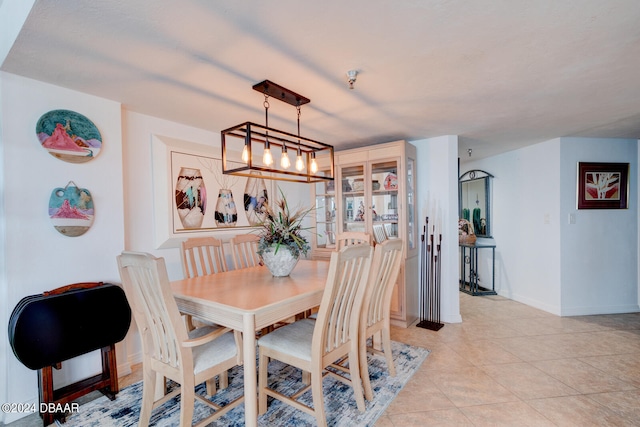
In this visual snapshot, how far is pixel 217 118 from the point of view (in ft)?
8.93

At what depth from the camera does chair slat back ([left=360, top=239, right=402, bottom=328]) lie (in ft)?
6.38

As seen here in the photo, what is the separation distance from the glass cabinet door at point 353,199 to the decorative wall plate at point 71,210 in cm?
258

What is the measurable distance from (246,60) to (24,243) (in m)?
1.86

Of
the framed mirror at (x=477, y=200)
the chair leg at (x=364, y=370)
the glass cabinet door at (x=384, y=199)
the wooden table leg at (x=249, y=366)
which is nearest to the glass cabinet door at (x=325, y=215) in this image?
the glass cabinet door at (x=384, y=199)

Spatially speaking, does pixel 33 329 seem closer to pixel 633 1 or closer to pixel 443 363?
pixel 443 363

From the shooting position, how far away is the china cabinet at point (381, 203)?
10.8 feet

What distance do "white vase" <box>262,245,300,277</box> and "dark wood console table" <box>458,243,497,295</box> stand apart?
11.8 ft

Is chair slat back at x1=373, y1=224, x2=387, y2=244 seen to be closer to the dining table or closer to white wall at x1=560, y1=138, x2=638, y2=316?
the dining table

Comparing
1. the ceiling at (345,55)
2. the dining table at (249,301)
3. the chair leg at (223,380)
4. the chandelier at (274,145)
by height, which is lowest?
the chair leg at (223,380)

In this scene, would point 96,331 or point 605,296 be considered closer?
point 96,331

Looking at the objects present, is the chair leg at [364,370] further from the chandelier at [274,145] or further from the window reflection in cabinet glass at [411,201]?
the window reflection in cabinet glass at [411,201]

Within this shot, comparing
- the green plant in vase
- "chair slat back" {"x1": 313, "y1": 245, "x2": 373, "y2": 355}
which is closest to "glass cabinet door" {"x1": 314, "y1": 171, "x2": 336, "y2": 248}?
the green plant in vase

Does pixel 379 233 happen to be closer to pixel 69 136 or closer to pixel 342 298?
pixel 342 298

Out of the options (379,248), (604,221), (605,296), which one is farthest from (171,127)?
(605,296)
